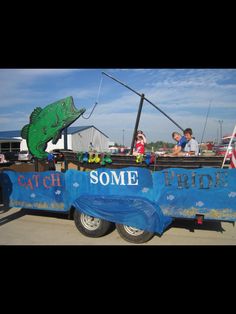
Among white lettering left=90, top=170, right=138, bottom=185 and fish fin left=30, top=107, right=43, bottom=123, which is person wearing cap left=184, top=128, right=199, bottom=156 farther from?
fish fin left=30, top=107, right=43, bottom=123

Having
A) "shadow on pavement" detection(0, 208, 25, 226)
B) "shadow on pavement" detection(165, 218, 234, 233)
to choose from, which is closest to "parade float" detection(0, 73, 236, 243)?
"shadow on pavement" detection(0, 208, 25, 226)

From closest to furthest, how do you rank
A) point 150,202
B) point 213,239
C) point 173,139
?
point 150,202
point 213,239
point 173,139

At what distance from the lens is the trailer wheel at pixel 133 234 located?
177 inches

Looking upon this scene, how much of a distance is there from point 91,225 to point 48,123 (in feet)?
7.63

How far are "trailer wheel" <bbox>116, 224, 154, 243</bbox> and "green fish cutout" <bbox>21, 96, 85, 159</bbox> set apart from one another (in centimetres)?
235

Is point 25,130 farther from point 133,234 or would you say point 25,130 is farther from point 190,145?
point 190,145

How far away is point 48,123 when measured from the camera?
18.0 feet

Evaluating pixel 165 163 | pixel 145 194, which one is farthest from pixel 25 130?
pixel 165 163

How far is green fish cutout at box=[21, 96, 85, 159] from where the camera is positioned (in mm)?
5285

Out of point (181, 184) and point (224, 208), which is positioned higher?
point (181, 184)
